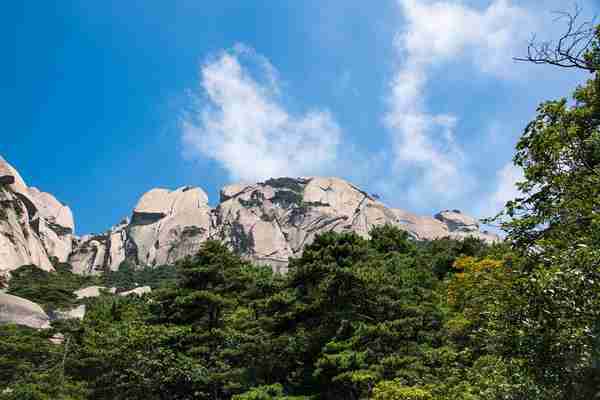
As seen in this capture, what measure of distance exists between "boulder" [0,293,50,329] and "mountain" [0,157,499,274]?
111ft

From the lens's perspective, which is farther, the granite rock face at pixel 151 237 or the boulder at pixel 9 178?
the granite rock face at pixel 151 237

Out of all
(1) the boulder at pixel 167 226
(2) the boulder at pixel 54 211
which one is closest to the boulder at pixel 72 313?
(1) the boulder at pixel 167 226

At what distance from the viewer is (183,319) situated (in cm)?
1792

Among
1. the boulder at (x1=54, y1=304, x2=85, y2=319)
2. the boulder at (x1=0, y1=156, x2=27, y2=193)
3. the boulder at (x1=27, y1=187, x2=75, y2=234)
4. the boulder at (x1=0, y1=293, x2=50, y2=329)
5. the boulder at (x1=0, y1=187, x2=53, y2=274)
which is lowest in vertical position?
the boulder at (x1=0, y1=293, x2=50, y2=329)

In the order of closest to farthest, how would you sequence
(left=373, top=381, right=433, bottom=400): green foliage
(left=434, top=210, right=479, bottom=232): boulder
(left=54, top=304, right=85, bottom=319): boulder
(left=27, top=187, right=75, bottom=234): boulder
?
(left=373, top=381, right=433, bottom=400): green foliage, (left=54, top=304, right=85, bottom=319): boulder, (left=27, top=187, right=75, bottom=234): boulder, (left=434, top=210, right=479, bottom=232): boulder

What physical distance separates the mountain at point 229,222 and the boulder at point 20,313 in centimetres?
3397

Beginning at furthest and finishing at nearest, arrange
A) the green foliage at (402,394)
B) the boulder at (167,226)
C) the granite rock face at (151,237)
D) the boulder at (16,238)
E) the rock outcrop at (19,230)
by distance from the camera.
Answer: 1. the granite rock face at (151,237)
2. the boulder at (167,226)
3. the rock outcrop at (19,230)
4. the boulder at (16,238)
5. the green foliage at (402,394)

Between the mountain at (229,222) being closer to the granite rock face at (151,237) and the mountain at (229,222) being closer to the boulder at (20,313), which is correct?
the granite rock face at (151,237)

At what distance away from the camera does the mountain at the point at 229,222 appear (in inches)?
2977

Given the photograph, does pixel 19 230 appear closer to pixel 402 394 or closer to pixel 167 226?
pixel 167 226

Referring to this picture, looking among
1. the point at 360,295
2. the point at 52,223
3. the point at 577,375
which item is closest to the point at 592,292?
the point at 577,375

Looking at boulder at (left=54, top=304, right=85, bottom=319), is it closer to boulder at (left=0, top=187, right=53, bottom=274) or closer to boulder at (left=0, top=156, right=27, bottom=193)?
boulder at (left=0, top=187, right=53, bottom=274)

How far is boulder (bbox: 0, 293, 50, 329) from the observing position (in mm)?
33522

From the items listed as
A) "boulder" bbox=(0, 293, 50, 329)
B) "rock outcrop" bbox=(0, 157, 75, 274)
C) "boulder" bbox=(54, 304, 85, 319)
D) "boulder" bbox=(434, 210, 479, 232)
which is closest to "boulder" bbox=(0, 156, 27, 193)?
"rock outcrop" bbox=(0, 157, 75, 274)
